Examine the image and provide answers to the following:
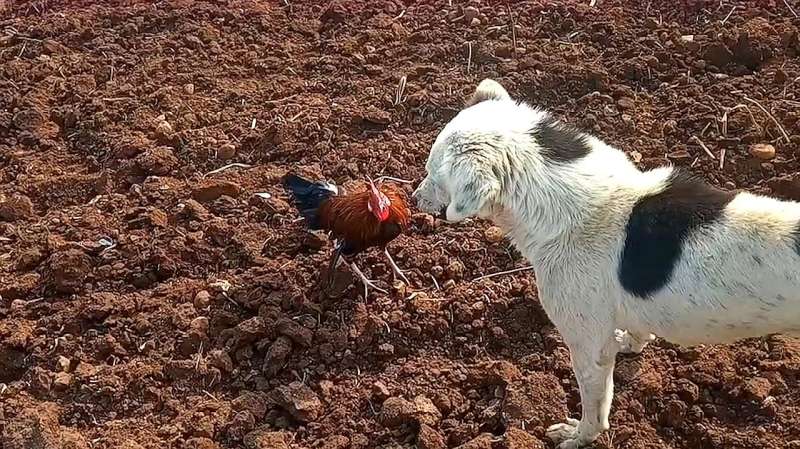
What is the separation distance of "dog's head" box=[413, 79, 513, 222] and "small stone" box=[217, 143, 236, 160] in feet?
6.77

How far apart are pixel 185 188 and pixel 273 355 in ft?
4.73

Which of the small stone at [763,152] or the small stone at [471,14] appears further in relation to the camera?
the small stone at [471,14]

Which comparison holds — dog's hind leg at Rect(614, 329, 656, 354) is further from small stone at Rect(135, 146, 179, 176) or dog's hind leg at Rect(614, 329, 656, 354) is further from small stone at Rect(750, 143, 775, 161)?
small stone at Rect(135, 146, 179, 176)

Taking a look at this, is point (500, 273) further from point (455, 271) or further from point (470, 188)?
point (470, 188)

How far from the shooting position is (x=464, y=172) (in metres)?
3.49

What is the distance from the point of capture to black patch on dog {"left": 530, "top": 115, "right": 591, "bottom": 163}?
11.9ft

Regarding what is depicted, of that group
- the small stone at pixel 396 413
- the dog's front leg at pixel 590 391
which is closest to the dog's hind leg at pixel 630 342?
the dog's front leg at pixel 590 391

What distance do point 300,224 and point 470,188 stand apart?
72.1 inches

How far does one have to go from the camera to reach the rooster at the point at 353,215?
4.42 meters

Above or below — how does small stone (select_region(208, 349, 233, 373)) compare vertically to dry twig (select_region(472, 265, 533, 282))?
below

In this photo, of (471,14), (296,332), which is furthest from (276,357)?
(471,14)

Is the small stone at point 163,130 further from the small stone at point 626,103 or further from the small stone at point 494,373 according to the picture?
the small stone at point 626,103

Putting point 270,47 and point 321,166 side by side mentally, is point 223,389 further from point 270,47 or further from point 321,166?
point 270,47

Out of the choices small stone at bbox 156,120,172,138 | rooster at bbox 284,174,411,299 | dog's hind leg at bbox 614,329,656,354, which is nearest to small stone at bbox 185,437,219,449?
rooster at bbox 284,174,411,299
